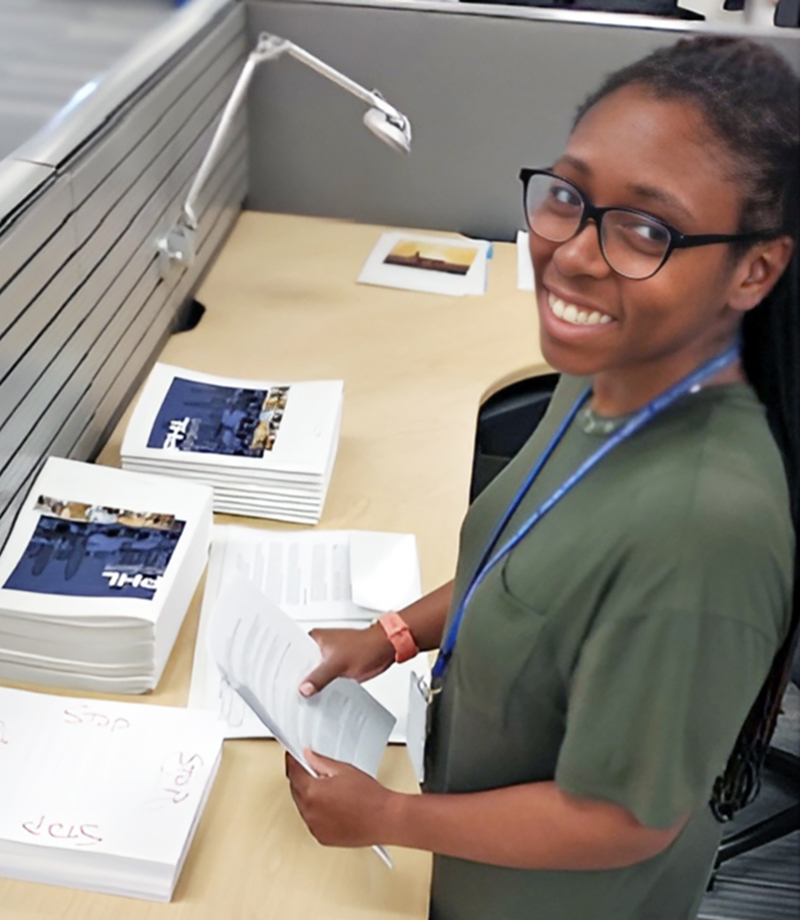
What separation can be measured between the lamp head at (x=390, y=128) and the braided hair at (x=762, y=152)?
1.04 meters

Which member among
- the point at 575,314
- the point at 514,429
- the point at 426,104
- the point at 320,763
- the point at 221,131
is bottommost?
the point at 514,429

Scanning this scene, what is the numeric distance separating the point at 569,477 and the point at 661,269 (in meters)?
0.20

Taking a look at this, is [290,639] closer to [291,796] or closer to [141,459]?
[291,796]

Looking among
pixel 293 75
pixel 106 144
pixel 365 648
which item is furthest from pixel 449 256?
pixel 365 648

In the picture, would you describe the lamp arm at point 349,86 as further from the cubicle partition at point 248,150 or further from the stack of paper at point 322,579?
the stack of paper at point 322,579

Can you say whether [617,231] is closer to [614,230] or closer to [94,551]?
[614,230]

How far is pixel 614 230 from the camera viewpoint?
66 cm

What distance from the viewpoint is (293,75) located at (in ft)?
6.88

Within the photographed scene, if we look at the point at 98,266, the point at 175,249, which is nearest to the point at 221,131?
the point at 175,249

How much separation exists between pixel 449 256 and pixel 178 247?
59 centimetres

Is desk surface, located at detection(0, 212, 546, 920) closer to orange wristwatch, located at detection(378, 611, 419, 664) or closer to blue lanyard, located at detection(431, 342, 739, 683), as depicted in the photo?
orange wristwatch, located at detection(378, 611, 419, 664)

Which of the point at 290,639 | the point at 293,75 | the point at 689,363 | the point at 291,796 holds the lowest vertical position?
the point at 291,796

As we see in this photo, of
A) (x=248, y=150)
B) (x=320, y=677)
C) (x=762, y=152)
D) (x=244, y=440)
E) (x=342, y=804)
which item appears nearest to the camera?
(x=762, y=152)

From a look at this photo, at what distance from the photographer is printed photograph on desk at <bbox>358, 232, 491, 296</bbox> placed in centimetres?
199
